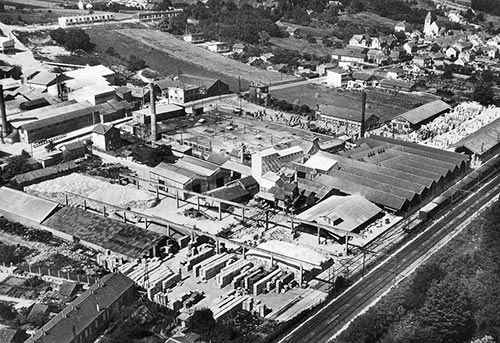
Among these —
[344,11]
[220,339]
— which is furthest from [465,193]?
[344,11]

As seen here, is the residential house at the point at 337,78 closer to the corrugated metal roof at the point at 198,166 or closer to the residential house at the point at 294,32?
the residential house at the point at 294,32

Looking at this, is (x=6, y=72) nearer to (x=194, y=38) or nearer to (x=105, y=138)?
(x=105, y=138)

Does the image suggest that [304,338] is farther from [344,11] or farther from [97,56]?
[344,11]

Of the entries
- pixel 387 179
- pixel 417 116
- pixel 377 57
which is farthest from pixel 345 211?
pixel 377 57

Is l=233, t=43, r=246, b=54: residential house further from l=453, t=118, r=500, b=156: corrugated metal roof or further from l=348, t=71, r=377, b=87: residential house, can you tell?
l=453, t=118, r=500, b=156: corrugated metal roof

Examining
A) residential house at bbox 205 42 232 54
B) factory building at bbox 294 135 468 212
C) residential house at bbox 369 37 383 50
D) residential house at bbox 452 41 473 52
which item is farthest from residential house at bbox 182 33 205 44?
factory building at bbox 294 135 468 212

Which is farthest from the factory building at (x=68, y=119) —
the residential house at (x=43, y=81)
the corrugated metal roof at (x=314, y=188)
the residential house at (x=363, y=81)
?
the residential house at (x=363, y=81)
